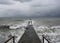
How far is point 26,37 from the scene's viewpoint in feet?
34.7

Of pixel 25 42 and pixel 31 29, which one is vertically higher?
pixel 31 29

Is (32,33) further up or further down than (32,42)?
further up

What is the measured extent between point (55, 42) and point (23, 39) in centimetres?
1375

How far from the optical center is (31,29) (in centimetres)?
1100

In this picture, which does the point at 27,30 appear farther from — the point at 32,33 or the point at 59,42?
the point at 59,42

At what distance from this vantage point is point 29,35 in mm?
10617

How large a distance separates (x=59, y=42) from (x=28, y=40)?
14.0 m

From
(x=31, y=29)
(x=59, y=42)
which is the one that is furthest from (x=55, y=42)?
(x=31, y=29)

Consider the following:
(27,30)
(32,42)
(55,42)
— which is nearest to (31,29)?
(27,30)

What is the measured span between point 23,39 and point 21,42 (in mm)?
271

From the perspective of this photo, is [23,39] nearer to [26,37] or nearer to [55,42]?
[26,37]

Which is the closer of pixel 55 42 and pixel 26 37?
pixel 26 37

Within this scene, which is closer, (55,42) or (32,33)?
(32,33)

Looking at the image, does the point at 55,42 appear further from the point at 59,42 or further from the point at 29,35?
the point at 29,35
